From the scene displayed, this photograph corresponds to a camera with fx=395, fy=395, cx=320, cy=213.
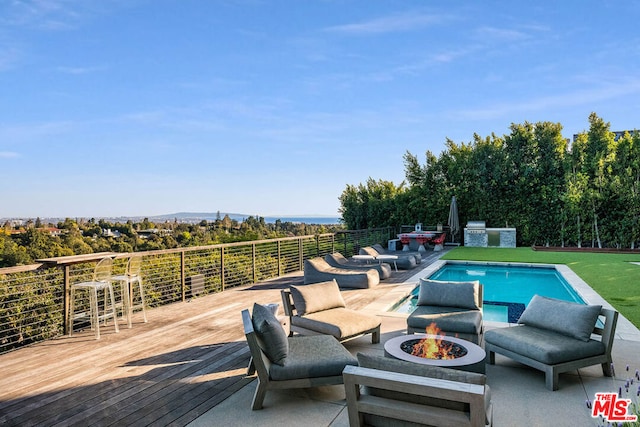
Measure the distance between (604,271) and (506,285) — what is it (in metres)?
2.71

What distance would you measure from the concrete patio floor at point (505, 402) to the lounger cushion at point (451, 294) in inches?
30.9

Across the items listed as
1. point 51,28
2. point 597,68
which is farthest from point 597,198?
point 51,28

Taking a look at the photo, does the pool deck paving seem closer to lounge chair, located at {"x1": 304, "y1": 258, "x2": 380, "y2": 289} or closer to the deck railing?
the deck railing

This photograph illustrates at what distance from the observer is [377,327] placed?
4.53 meters

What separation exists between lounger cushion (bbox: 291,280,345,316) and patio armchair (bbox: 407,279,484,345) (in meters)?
0.95

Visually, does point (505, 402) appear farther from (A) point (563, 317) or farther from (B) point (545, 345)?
(A) point (563, 317)

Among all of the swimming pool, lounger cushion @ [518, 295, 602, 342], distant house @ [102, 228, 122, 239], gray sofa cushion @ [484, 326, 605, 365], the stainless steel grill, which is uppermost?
distant house @ [102, 228, 122, 239]

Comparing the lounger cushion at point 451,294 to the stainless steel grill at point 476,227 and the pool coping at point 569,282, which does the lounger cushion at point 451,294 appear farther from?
the stainless steel grill at point 476,227

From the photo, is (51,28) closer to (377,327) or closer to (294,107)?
(294,107)

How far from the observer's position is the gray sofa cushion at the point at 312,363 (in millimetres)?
3010

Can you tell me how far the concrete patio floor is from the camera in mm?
2797

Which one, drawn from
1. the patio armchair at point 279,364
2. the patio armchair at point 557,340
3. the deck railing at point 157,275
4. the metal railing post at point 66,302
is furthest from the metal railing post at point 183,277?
the patio armchair at point 557,340

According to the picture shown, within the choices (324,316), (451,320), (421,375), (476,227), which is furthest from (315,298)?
(476,227)

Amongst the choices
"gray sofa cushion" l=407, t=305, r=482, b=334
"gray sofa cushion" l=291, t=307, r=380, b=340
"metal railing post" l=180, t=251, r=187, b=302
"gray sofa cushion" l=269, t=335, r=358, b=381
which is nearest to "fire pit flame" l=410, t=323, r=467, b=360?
"gray sofa cushion" l=269, t=335, r=358, b=381
